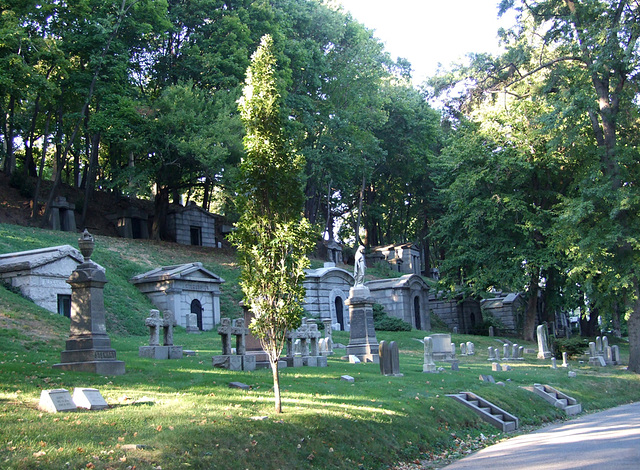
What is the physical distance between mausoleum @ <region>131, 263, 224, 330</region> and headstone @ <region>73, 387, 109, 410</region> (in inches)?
675

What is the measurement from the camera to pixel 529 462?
30.5 ft

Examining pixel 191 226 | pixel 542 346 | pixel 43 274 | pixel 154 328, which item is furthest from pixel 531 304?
pixel 43 274

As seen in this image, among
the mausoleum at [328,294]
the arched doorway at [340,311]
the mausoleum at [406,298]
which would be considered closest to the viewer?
the mausoleum at [328,294]

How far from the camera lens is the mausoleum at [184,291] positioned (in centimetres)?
2728

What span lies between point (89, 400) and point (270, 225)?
4.06 m

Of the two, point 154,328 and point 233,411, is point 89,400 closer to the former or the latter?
point 233,411

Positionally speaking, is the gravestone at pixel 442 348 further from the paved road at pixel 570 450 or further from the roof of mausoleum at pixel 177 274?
the roof of mausoleum at pixel 177 274

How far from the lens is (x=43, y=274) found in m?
22.9

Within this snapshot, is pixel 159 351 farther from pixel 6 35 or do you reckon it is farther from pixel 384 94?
pixel 384 94

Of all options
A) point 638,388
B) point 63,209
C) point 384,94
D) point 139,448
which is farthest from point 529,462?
point 384,94

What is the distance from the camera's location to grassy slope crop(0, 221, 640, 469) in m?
7.68

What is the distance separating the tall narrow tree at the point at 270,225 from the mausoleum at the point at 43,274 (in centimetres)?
1458

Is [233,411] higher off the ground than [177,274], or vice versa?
[177,274]

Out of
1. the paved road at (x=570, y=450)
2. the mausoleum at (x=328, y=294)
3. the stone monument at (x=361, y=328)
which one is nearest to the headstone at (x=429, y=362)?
the stone monument at (x=361, y=328)
